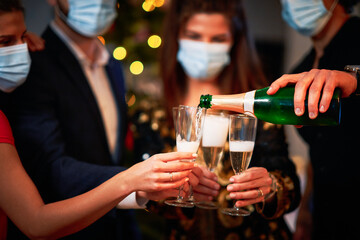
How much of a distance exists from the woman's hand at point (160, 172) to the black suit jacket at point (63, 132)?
1.07 feet

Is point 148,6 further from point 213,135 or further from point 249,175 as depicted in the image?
point 249,175

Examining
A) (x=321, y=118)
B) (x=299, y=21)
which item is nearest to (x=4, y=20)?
(x=321, y=118)

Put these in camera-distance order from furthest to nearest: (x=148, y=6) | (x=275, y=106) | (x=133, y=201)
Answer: (x=148, y=6) → (x=133, y=201) → (x=275, y=106)

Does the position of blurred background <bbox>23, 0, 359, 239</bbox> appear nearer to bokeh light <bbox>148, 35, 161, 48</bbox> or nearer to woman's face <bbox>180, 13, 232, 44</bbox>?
bokeh light <bbox>148, 35, 161, 48</bbox>

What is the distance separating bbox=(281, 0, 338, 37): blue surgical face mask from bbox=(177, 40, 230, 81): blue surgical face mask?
41 centimetres

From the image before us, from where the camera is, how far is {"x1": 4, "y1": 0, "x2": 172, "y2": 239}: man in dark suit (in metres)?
1.52

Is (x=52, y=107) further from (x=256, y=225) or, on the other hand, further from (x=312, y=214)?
(x=312, y=214)

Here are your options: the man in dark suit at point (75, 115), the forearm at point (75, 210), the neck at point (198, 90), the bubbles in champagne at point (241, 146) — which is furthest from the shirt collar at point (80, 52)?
the bubbles in champagne at point (241, 146)

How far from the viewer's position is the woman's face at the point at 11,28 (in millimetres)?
1300

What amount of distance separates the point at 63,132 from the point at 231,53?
1150mm

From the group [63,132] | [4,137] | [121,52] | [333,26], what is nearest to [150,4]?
[121,52]

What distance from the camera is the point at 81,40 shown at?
2043 millimetres

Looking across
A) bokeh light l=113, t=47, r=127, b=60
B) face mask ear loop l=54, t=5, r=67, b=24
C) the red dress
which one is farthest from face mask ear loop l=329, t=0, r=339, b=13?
bokeh light l=113, t=47, r=127, b=60

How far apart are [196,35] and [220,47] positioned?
0.16 meters
